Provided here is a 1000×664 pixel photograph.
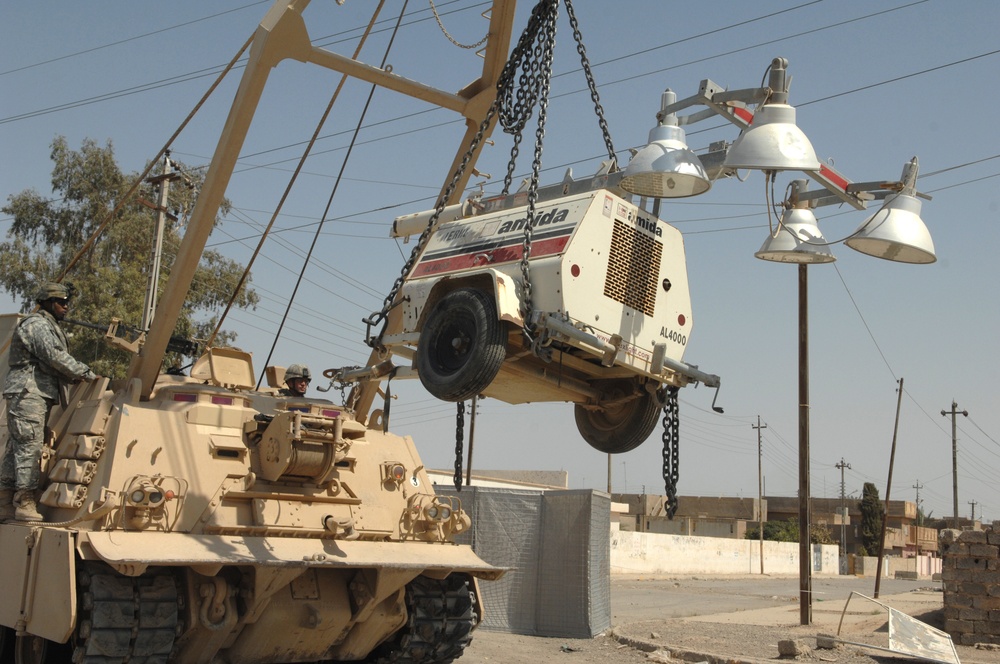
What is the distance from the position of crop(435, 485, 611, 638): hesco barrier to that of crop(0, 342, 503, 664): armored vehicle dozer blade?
12.3 ft

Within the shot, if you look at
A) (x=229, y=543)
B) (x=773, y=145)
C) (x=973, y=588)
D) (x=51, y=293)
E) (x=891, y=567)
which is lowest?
Result: (x=891, y=567)

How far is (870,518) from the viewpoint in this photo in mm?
61906

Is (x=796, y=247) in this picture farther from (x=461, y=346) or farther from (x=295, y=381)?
(x=295, y=381)

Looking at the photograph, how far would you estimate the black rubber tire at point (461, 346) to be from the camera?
27.3 ft

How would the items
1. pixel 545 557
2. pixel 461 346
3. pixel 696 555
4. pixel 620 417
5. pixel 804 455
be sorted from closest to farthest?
pixel 461 346, pixel 620 417, pixel 545 557, pixel 804 455, pixel 696 555

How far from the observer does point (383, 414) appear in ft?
35.8

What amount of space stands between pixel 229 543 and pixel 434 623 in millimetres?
2182

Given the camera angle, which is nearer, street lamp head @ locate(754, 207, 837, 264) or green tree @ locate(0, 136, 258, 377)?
street lamp head @ locate(754, 207, 837, 264)

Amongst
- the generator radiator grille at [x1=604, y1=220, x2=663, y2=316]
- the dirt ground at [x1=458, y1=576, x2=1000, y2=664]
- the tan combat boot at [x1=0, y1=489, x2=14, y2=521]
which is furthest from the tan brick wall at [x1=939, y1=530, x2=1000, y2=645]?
the tan combat boot at [x1=0, y1=489, x2=14, y2=521]

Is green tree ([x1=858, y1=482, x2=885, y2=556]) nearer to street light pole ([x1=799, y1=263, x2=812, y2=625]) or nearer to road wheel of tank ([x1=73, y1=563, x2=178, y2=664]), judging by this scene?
street light pole ([x1=799, y1=263, x2=812, y2=625])

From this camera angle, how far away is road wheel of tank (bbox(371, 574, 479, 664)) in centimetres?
999

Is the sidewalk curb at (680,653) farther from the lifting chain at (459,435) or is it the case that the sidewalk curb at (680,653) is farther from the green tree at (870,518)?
the green tree at (870,518)

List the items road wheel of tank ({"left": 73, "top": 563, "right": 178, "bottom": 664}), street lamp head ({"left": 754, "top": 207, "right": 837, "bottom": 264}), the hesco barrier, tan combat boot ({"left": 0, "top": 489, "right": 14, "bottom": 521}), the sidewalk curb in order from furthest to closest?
the hesco barrier
the sidewalk curb
street lamp head ({"left": 754, "top": 207, "right": 837, "bottom": 264})
tan combat boot ({"left": 0, "top": 489, "right": 14, "bottom": 521})
road wheel of tank ({"left": 73, "top": 563, "right": 178, "bottom": 664})

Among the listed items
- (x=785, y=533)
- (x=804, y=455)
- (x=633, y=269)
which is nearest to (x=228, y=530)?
(x=633, y=269)
